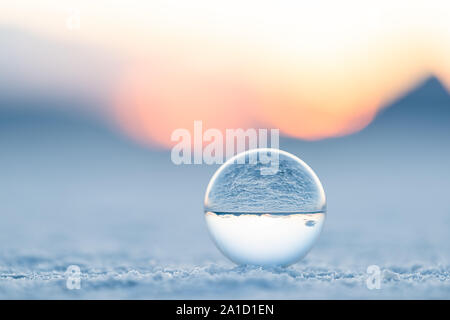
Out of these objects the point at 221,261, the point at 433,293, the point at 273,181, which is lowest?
the point at 433,293

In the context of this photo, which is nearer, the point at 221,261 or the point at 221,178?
the point at 221,178

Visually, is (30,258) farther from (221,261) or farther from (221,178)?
(221,178)

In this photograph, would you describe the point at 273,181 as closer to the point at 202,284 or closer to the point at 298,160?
the point at 298,160

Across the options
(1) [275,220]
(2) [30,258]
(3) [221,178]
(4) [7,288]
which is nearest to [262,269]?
(1) [275,220]

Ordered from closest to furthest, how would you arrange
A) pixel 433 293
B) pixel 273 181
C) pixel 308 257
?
1. pixel 433 293
2. pixel 273 181
3. pixel 308 257

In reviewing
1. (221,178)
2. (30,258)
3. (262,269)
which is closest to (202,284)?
(262,269)

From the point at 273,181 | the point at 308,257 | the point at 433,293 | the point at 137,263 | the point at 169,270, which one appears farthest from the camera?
the point at 308,257

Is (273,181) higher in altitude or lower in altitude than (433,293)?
higher
